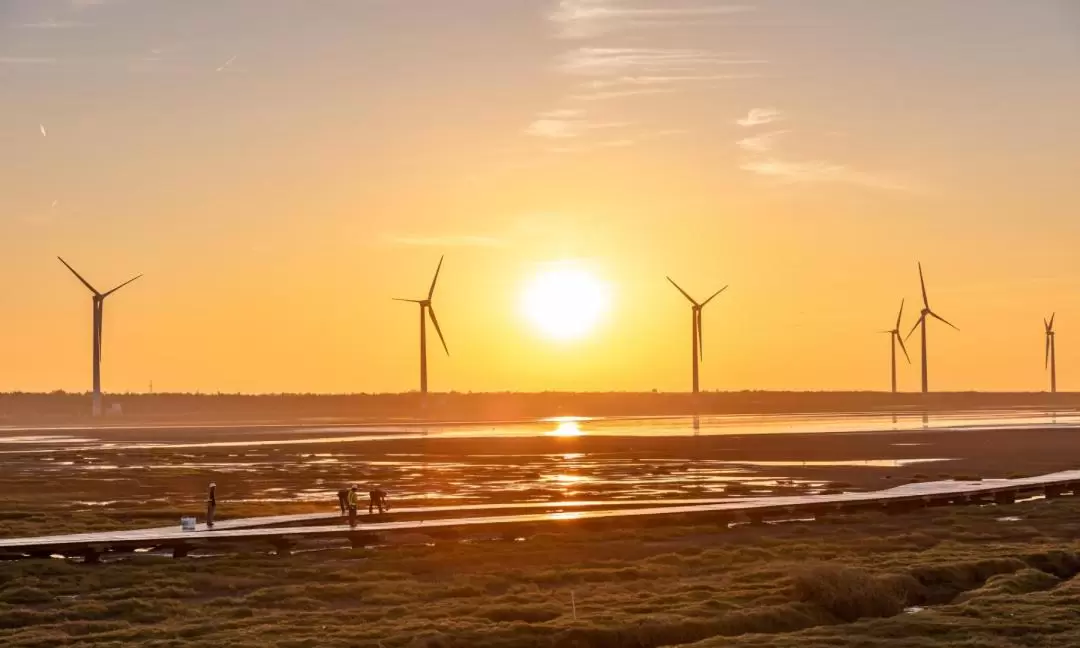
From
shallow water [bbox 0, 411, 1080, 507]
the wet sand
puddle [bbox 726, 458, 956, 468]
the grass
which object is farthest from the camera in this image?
puddle [bbox 726, 458, 956, 468]

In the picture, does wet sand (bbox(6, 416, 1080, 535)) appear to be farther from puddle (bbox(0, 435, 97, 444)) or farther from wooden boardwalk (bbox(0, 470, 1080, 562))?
wooden boardwalk (bbox(0, 470, 1080, 562))

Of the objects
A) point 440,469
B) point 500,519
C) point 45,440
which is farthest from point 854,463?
point 45,440

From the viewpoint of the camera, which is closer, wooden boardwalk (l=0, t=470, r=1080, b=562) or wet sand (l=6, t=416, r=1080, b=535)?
wooden boardwalk (l=0, t=470, r=1080, b=562)

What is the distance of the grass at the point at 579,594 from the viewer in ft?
105

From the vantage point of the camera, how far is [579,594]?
3728 cm

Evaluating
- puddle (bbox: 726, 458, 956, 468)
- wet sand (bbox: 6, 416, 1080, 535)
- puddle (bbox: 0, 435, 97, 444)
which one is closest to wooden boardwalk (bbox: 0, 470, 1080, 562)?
wet sand (bbox: 6, 416, 1080, 535)

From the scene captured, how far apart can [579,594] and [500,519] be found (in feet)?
40.1

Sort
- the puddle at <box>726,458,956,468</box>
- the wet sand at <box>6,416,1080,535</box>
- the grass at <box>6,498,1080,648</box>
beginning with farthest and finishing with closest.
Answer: the puddle at <box>726,458,956,468</box> → the wet sand at <box>6,416,1080,535</box> → the grass at <box>6,498,1080,648</box>

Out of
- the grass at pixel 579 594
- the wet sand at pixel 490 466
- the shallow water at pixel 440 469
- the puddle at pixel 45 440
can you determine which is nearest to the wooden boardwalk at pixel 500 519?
the grass at pixel 579 594

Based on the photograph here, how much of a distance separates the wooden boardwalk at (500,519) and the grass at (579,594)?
0.99 m

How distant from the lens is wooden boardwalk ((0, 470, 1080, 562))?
1684 inches

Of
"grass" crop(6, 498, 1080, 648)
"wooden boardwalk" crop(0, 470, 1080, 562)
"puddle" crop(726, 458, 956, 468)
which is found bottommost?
"grass" crop(6, 498, 1080, 648)

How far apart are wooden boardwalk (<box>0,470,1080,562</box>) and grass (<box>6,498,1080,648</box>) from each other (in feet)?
3.26

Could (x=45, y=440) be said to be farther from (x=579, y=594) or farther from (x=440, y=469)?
(x=579, y=594)
